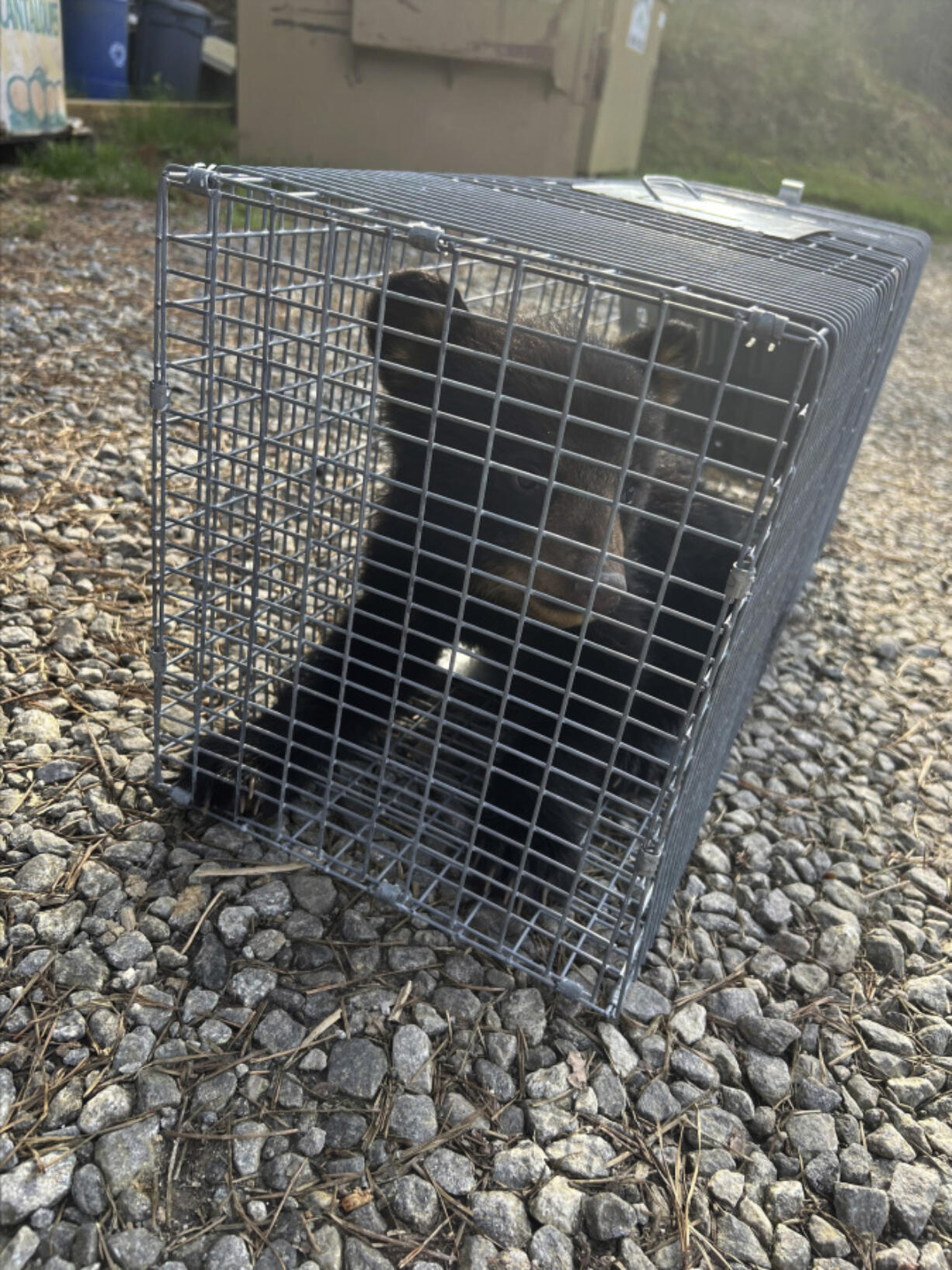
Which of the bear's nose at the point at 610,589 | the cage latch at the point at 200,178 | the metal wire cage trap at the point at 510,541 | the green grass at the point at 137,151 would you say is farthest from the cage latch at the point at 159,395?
the green grass at the point at 137,151

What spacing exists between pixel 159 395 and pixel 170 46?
10.3 meters

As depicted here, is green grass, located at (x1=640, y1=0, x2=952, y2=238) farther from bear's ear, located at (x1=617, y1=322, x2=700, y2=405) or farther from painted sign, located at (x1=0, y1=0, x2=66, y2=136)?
bear's ear, located at (x1=617, y1=322, x2=700, y2=405)

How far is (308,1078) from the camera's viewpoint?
165 cm

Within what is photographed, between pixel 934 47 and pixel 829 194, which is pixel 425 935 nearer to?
pixel 829 194

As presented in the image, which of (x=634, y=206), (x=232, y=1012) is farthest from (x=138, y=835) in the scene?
(x=634, y=206)

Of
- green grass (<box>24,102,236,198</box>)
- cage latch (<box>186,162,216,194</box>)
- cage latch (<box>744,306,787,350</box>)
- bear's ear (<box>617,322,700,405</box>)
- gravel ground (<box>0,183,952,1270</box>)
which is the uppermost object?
cage latch (<box>186,162,216,194</box>)

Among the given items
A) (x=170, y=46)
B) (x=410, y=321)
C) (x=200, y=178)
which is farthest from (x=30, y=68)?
(x=410, y=321)

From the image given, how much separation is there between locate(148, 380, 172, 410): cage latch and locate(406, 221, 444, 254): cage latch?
1.88 ft

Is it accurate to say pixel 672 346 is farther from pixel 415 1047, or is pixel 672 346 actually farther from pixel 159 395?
pixel 415 1047

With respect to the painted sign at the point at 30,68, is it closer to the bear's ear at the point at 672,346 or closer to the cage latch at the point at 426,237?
the bear's ear at the point at 672,346

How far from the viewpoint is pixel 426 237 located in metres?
1.45

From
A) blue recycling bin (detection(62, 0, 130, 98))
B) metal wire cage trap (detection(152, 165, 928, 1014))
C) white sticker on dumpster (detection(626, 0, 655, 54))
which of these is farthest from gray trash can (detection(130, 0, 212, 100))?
metal wire cage trap (detection(152, 165, 928, 1014))

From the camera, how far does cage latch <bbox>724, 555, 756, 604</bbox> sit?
1435 mm

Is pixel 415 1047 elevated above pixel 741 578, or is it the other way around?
pixel 741 578
